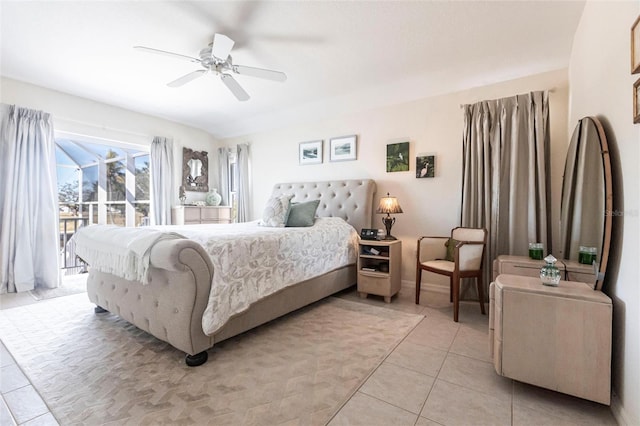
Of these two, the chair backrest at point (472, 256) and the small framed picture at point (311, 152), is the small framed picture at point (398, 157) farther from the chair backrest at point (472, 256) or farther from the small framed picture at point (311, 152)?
the chair backrest at point (472, 256)

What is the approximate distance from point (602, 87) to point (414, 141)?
1.91m

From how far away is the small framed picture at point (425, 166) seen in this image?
3404 millimetres

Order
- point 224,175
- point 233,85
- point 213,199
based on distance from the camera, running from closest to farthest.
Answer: point 233,85 → point 213,199 → point 224,175

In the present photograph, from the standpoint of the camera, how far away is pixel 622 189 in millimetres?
1463

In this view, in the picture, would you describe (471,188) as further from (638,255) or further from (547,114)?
(638,255)

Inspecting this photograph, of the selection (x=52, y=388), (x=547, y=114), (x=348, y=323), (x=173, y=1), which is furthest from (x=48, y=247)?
(x=547, y=114)

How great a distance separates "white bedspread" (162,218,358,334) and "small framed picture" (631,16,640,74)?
2295 millimetres

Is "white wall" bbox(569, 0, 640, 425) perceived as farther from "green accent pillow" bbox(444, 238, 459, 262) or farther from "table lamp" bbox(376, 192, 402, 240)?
"table lamp" bbox(376, 192, 402, 240)

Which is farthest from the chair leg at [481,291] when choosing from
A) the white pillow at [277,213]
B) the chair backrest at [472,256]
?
the white pillow at [277,213]

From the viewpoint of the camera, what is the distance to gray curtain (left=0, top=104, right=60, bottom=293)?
Result: 3.27m

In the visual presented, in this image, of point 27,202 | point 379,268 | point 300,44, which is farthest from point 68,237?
point 379,268

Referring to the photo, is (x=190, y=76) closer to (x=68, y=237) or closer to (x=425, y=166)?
(x=425, y=166)

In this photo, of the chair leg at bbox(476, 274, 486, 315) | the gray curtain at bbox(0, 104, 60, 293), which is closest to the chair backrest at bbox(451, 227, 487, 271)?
the chair leg at bbox(476, 274, 486, 315)

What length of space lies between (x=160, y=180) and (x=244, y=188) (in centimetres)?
139
